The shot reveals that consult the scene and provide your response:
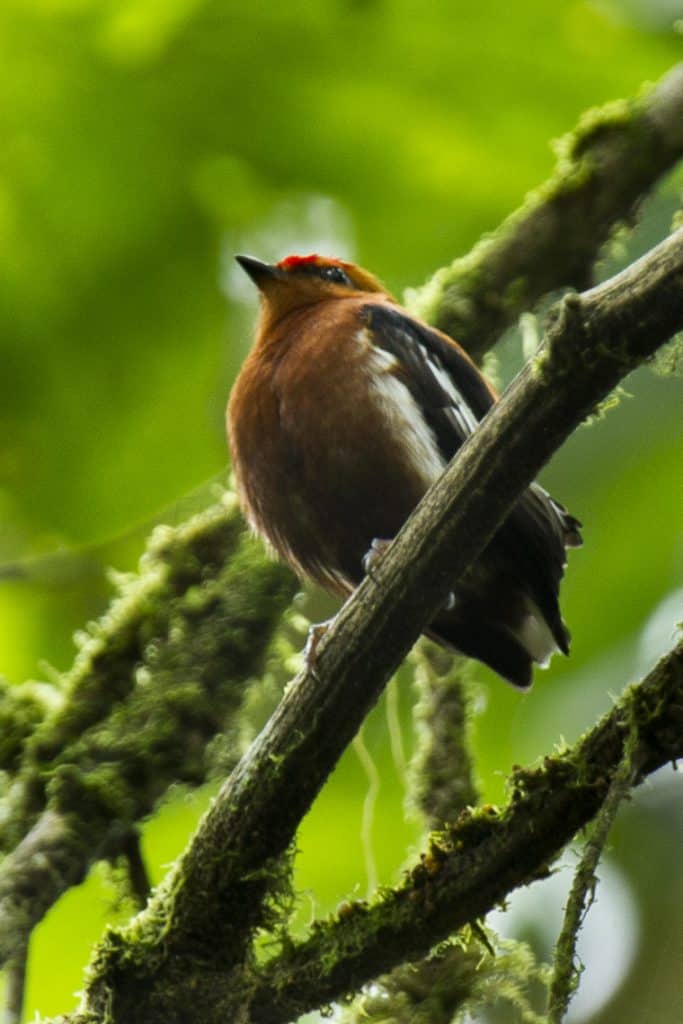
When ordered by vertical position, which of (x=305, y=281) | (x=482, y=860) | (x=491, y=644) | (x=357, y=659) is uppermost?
(x=305, y=281)

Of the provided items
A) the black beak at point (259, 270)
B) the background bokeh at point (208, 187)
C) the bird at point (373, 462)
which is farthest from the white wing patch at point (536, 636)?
the black beak at point (259, 270)

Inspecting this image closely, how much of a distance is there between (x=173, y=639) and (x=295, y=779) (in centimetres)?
141

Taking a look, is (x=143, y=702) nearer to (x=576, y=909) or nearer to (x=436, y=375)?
(x=436, y=375)

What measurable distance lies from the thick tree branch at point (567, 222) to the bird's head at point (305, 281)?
9.9 inches

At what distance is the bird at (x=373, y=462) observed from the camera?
3.42 metres

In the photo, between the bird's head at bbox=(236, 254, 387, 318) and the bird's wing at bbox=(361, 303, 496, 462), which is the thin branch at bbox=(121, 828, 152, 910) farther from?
the bird's head at bbox=(236, 254, 387, 318)

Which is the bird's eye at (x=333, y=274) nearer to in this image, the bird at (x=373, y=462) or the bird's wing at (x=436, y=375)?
the bird at (x=373, y=462)

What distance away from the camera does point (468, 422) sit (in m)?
3.54

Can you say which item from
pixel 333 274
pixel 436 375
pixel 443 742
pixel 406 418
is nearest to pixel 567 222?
pixel 333 274

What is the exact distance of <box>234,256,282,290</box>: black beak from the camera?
3832 millimetres

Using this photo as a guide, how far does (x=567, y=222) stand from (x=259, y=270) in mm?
949

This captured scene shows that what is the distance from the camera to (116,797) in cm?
360

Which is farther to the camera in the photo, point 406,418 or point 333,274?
point 333,274

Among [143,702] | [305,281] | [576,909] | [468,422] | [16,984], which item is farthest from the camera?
[305,281]
